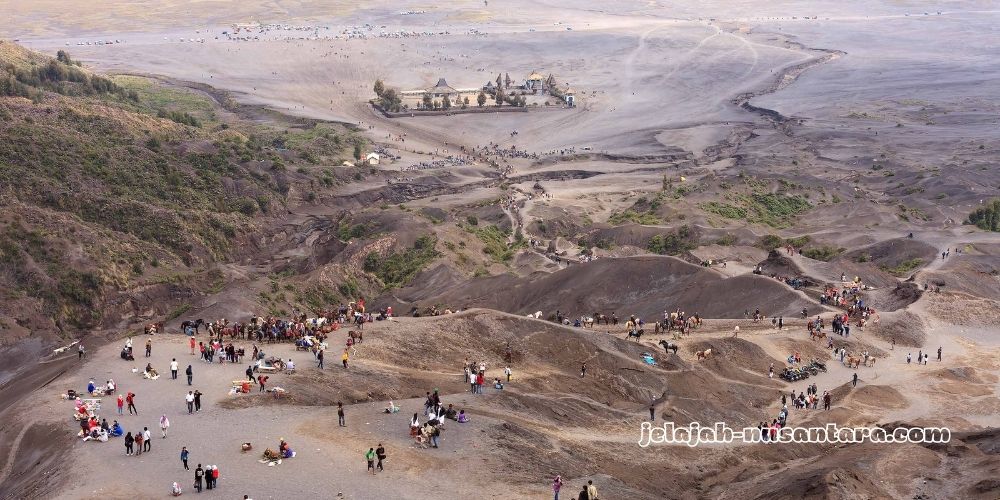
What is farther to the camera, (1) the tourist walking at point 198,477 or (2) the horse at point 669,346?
(2) the horse at point 669,346

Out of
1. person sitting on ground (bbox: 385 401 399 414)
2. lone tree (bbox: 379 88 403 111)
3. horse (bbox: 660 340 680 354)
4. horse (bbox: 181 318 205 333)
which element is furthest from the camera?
lone tree (bbox: 379 88 403 111)

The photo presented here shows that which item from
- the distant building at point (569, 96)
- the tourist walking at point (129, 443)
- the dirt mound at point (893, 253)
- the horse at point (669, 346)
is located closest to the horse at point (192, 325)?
the tourist walking at point (129, 443)

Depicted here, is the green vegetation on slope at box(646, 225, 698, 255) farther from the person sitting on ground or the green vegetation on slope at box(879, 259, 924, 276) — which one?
the person sitting on ground

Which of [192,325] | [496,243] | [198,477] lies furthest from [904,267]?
[198,477]

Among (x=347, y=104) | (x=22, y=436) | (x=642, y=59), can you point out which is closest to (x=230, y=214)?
(x=22, y=436)

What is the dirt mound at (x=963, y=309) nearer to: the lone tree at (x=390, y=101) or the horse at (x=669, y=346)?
the horse at (x=669, y=346)

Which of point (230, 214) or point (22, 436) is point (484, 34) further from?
point (22, 436)

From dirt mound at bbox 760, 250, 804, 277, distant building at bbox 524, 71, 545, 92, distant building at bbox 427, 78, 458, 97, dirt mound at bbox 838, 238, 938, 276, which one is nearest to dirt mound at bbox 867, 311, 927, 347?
dirt mound at bbox 760, 250, 804, 277

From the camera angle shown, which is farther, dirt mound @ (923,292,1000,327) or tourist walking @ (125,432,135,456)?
dirt mound @ (923,292,1000,327)
